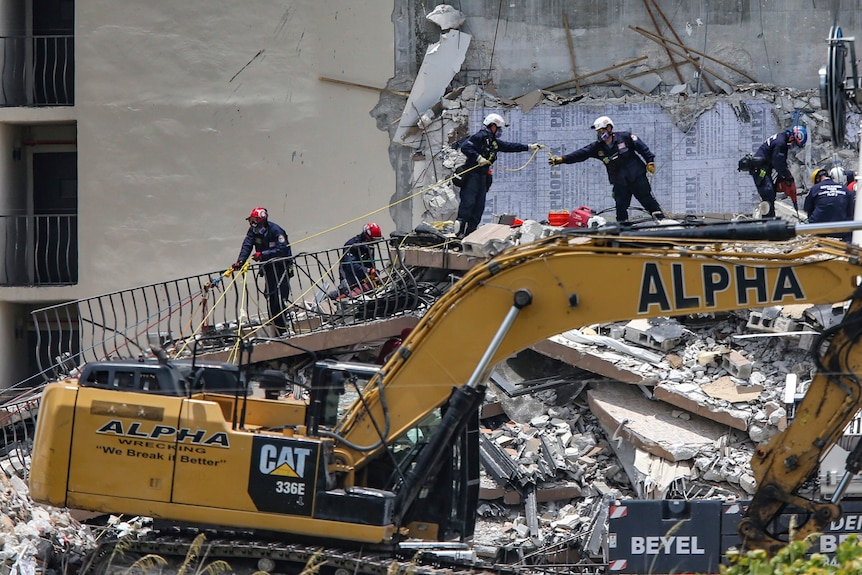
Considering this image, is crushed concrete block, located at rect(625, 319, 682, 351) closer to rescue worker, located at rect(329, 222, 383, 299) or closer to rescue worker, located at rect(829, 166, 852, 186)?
rescue worker, located at rect(829, 166, 852, 186)

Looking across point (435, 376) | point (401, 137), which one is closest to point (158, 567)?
point (435, 376)

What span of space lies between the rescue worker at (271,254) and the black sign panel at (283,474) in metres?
7.15

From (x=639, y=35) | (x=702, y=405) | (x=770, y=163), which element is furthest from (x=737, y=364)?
(x=639, y=35)

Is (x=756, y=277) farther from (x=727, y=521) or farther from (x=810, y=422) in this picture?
(x=727, y=521)

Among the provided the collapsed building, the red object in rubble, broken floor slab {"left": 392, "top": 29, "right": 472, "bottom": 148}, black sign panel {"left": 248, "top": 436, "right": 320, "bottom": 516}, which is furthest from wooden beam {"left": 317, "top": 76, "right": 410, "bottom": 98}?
black sign panel {"left": 248, "top": 436, "right": 320, "bottom": 516}

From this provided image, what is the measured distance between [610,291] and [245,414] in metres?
3.56

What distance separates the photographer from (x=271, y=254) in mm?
18969

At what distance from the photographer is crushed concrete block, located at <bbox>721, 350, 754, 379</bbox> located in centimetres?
1591

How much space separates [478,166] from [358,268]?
237cm

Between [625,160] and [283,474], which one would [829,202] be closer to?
[625,160]

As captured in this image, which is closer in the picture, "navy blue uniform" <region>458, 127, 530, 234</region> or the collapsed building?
the collapsed building

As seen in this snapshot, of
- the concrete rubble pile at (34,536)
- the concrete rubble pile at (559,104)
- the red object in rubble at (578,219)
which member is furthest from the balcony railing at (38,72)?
the concrete rubble pile at (34,536)

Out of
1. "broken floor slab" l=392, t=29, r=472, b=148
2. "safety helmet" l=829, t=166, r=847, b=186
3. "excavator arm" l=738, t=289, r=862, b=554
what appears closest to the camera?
"excavator arm" l=738, t=289, r=862, b=554

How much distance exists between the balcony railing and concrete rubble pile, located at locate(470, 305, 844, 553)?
11.6 meters
